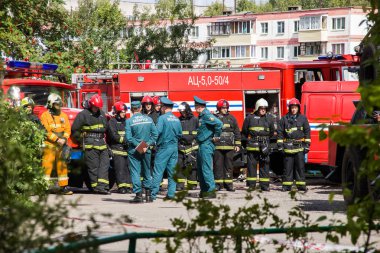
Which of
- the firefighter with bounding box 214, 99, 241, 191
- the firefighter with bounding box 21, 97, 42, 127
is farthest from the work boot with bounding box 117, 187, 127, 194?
the firefighter with bounding box 21, 97, 42, 127

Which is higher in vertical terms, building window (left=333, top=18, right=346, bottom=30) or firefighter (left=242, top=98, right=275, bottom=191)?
building window (left=333, top=18, right=346, bottom=30)

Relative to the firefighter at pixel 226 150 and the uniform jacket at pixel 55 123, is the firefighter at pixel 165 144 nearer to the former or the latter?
the uniform jacket at pixel 55 123

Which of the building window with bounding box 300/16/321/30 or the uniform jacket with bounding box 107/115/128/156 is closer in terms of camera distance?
the uniform jacket with bounding box 107/115/128/156

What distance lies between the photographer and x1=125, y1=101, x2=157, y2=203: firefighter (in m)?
16.1

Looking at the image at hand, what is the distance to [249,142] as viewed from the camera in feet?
63.6

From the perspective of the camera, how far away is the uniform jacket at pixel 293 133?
62.5 feet

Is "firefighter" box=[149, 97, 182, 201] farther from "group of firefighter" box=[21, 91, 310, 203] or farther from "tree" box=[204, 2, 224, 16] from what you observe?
"tree" box=[204, 2, 224, 16]

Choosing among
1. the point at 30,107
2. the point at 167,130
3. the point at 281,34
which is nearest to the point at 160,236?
the point at 30,107

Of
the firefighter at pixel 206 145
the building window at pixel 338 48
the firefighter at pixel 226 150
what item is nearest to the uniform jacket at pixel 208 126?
the firefighter at pixel 206 145

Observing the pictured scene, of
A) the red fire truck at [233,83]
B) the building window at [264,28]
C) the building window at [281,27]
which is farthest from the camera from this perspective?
the building window at [264,28]

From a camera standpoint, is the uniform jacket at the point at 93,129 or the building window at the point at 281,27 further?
the building window at the point at 281,27

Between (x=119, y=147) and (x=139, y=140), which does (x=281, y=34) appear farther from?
(x=139, y=140)

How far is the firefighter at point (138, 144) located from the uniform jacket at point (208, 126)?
3.83 feet

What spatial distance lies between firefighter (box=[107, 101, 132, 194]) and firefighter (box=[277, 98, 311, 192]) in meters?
2.93
